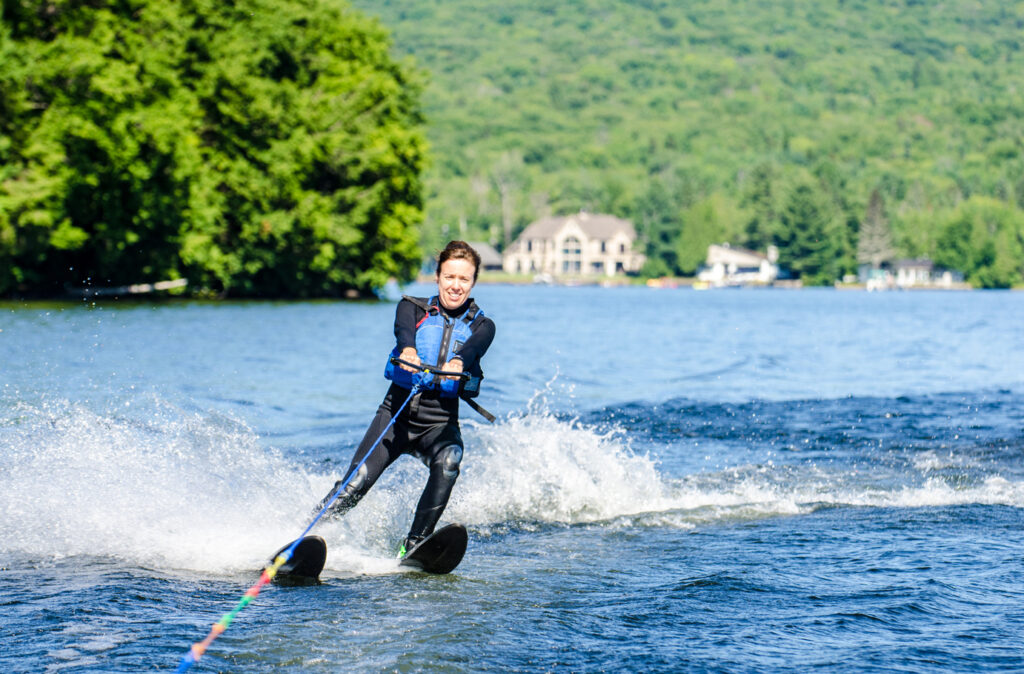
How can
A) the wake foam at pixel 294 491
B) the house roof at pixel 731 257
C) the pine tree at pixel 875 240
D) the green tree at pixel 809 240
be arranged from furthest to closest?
the house roof at pixel 731 257
the pine tree at pixel 875 240
the green tree at pixel 809 240
the wake foam at pixel 294 491

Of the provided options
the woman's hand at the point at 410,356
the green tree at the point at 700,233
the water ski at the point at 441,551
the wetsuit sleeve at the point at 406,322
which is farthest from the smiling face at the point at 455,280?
the green tree at the point at 700,233

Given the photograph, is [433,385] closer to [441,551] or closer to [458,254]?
[458,254]

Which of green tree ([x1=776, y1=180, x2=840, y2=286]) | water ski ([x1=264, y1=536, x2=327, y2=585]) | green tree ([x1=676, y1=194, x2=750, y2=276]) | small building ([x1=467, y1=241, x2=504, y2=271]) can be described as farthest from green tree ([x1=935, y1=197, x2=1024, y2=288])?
water ski ([x1=264, y1=536, x2=327, y2=585])

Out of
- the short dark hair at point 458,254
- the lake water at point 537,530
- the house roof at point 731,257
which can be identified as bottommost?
the lake water at point 537,530

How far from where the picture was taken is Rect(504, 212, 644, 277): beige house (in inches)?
6737

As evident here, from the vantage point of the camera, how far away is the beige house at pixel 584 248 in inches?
6737

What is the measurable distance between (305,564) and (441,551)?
31.0 inches

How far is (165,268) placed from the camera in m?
39.8

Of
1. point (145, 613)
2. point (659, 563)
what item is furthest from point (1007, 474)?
point (145, 613)

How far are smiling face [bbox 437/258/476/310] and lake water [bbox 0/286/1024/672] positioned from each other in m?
1.58

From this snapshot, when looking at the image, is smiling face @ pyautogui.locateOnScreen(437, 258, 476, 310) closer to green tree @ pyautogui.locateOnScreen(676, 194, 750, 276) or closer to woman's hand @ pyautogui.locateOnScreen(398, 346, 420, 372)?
woman's hand @ pyautogui.locateOnScreen(398, 346, 420, 372)

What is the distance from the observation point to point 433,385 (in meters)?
7.07

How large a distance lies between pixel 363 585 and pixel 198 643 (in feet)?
4.61

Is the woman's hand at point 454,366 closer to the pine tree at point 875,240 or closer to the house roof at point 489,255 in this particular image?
the pine tree at point 875,240
